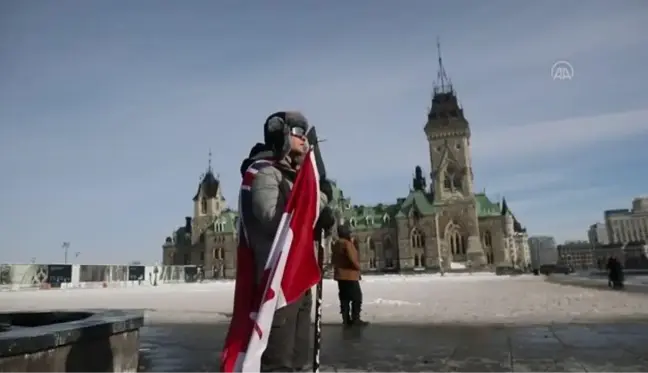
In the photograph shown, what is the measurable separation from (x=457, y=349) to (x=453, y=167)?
8162 centimetres

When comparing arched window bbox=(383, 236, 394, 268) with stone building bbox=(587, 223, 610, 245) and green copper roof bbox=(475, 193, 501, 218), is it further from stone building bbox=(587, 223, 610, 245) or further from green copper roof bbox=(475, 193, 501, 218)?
stone building bbox=(587, 223, 610, 245)

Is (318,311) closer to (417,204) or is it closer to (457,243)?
(457,243)

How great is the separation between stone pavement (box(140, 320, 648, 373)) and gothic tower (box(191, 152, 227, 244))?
304 feet

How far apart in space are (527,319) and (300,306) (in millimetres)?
7306

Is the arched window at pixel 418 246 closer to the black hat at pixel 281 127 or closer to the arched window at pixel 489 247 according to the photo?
the arched window at pixel 489 247

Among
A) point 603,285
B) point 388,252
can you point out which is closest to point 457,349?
point 603,285

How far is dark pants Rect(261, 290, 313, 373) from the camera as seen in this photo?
2656 millimetres

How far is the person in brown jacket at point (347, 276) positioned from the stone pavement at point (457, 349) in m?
0.54

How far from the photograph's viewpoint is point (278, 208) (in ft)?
9.16

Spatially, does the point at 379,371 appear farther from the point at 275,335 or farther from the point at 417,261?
the point at 417,261

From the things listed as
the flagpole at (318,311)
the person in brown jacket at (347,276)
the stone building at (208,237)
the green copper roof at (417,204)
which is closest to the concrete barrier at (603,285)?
the person in brown jacket at (347,276)

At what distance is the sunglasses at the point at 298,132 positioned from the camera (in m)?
2.99

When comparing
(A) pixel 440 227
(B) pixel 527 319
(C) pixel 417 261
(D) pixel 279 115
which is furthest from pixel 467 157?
(D) pixel 279 115

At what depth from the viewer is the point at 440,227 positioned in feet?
269
